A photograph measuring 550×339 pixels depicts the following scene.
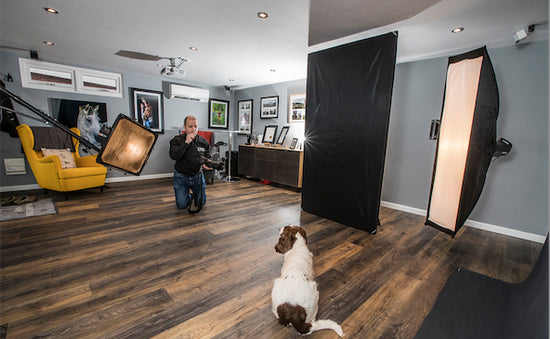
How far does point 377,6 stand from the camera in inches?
84.6

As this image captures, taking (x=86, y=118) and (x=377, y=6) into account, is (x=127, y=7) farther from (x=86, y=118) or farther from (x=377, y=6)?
(x=86, y=118)

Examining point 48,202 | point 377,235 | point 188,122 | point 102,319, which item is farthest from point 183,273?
point 48,202

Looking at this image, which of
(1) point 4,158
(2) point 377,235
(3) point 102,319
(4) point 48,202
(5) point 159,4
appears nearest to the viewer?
(3) point 102,319

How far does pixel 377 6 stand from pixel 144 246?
3247 mm

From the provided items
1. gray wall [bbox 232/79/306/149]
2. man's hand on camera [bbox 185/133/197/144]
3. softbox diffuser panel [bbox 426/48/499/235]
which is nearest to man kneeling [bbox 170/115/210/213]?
man's hand on camera [bbox 185/133/197/144]

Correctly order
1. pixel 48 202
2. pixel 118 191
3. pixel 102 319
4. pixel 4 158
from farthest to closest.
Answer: pixel 118 191 < pixel 4 158 < pixel 48 202 < pixel 102 319

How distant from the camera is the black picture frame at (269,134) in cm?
598

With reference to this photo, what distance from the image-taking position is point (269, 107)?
6.18m

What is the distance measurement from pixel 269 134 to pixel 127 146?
17.7 ft

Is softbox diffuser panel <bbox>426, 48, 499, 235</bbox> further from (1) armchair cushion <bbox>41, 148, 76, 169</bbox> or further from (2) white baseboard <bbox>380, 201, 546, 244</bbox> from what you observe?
(1) armchair cushion <bbox>41, 148, 76, 169</bbox>

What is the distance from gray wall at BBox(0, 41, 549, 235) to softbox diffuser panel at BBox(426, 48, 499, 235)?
1459 millimetres

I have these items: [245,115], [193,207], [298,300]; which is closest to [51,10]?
[193,207]

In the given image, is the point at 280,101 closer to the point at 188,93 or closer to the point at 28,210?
the point at 188,93

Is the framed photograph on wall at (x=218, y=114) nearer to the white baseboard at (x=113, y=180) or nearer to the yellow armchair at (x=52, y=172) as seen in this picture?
the white baseboard at (x=113, y=180)
